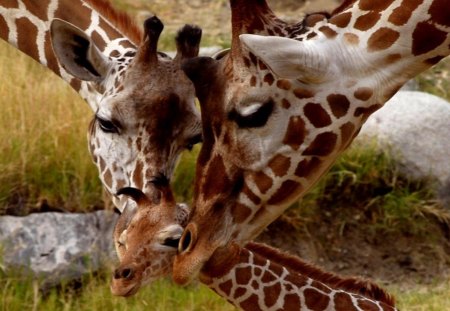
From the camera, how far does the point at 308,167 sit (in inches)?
170

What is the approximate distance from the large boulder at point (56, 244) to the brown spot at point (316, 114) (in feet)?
11.1

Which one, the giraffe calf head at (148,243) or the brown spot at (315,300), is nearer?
the giraffe calf head at (148,243)

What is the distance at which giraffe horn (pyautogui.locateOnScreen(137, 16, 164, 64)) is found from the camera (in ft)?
18.6

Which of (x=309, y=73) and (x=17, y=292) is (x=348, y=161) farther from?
(x=309, y=73)

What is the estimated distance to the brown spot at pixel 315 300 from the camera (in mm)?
5445

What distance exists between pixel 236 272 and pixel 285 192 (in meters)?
1.06

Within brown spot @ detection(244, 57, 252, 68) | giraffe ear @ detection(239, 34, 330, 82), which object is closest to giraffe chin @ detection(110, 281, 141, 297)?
brown spot @ detection(244, 57, 252, 68)

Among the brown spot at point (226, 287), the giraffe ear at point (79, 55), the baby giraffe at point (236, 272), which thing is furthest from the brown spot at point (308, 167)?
the giraffe ear at point (79, 55)

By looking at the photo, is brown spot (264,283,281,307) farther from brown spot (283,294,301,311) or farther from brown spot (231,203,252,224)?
brown spot (231,203,252,224)

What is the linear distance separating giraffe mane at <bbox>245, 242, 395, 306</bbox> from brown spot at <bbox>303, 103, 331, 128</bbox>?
1541mm

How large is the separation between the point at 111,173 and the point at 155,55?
0.59 meters

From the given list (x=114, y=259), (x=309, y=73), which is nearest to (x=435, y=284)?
(x=114, y=259)

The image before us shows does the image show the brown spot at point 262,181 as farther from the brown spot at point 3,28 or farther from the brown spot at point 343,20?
the brown spot at point 3,28

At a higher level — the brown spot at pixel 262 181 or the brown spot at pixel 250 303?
the brown spot at pixel 262 181
